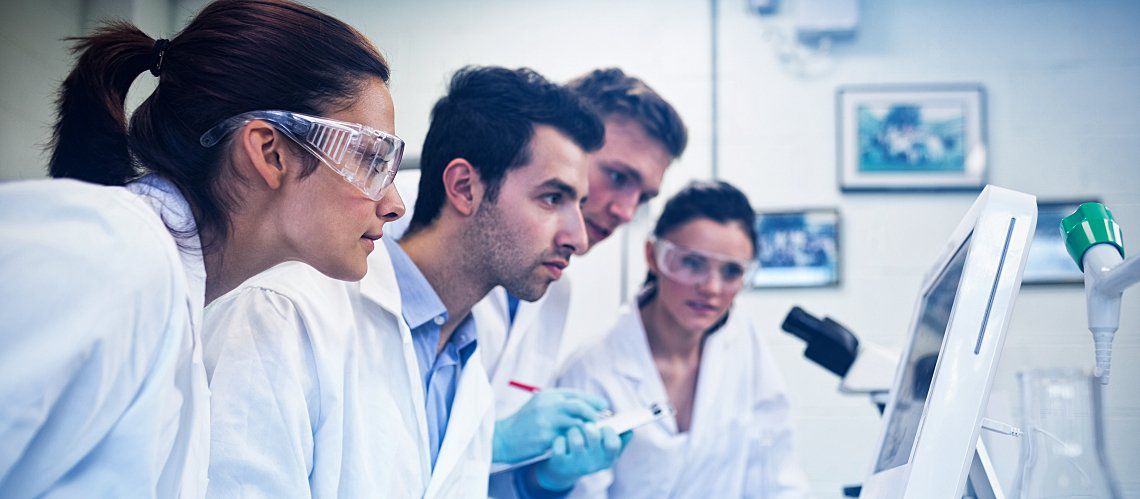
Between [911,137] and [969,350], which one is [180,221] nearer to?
[969,350]

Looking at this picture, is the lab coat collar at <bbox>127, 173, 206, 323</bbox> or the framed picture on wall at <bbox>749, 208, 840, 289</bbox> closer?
the lab coat collar at <bbox>127, 173, 206, 323</bbox>

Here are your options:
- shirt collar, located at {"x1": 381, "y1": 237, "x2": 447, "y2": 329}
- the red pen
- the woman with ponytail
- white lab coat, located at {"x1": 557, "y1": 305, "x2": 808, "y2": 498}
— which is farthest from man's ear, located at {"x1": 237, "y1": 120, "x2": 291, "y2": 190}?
white lab coat, located at {"x1": 557, "y1": 305, "x2": 808, "y2": 498}

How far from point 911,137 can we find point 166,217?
8.12ft

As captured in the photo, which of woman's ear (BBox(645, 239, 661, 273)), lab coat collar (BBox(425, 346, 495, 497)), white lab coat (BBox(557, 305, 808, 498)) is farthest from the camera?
woman's ear (BBox(645, 239, 661, 273))

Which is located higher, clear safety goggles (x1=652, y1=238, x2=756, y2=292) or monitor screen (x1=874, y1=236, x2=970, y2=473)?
monitor screen (x1=874, y1=236, x2=970, y2=473)

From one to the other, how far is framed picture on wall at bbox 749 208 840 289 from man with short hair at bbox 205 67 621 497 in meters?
1.31

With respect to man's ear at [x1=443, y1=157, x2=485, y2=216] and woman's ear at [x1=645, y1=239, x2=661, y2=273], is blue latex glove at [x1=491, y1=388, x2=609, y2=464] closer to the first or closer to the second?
man's ear at [x1=443, y1=157, x2=485, y2=216]

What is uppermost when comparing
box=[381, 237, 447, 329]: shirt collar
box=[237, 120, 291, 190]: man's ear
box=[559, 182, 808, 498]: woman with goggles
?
box=[237, 120, 291, 190]: man's ear

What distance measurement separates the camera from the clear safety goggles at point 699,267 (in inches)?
79.4

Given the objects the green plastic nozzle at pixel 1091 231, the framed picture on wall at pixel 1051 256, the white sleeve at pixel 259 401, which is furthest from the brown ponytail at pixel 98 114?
the framed picture on wall at pixel 1051 256

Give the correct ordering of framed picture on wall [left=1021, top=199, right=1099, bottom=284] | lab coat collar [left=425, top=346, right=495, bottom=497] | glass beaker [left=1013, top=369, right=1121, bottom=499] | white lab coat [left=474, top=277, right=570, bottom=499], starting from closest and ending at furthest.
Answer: glass beaker [left=1013, top=369, right=1121, bottom=499] → lab coat collar [left=425, top=346, right=495, bottom=497] → white lab coat [left=474, top=277, right=570, bottom=499] → framed picture on wall [left=1021, top=199, right=1099, bottom=284]

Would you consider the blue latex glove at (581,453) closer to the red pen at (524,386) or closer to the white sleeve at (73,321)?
the red pen at (524,386)

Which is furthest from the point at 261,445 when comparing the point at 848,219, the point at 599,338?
the point at 848,219

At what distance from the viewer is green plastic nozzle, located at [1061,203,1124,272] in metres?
0.90
